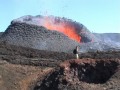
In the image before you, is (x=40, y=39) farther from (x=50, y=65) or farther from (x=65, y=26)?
(x=50, y=65)

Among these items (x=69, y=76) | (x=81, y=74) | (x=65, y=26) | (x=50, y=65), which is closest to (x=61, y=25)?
(x=65, y=26)

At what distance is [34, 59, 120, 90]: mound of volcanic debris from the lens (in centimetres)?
1892

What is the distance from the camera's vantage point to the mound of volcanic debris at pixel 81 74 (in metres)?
18.9

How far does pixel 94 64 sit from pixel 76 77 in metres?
1.41

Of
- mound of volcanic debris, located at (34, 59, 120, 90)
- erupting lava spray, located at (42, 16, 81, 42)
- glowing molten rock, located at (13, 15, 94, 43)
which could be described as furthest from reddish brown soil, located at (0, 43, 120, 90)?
erupting lava spray, located at (42, 16, 81, 42)

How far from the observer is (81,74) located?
20.3 m

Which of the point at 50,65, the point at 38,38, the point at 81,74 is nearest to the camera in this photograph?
the point at 81,74

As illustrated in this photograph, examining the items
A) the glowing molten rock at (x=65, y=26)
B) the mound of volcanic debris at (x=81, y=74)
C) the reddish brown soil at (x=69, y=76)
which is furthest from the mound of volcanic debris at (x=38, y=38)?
the mound of volcanic debris at (x=81, y=74)

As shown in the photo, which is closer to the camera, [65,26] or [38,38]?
[38,38]

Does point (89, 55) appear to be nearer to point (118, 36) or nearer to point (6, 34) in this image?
point (6, 34)

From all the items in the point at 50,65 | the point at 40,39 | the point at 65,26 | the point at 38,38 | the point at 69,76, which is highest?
the point at 65,26

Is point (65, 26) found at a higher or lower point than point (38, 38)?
higher

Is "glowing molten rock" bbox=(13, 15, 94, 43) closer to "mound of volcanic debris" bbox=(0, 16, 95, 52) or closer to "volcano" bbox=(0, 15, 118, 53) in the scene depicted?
"volcano" bbox=(0, 15, 118, 53)

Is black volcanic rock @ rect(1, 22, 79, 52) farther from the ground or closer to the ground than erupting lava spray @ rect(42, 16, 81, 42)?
closer to the ground
